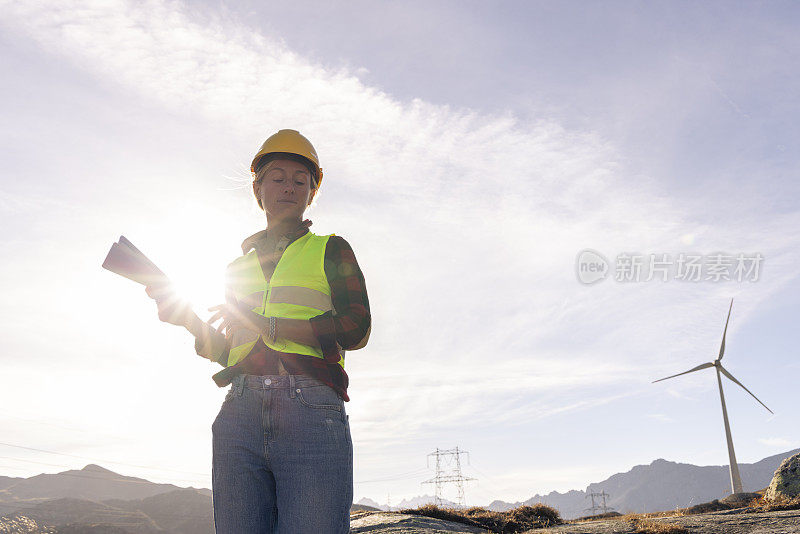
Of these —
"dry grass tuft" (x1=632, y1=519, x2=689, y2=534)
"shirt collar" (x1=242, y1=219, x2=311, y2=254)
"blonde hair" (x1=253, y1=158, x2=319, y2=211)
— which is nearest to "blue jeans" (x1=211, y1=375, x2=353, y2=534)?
"shirt collar" (x1=242, y1=219, x2=311, y2=254)

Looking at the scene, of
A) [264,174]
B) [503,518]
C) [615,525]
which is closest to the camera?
[264,174]

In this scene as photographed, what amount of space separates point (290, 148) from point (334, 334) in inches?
57.5

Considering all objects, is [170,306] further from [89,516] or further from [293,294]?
[89,516]

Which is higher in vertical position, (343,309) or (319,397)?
(343,309)

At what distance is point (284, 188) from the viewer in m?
4.16

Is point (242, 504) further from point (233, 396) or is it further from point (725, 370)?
point (725, 370)

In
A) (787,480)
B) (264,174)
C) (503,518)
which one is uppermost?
(264,174)

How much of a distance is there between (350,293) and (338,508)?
129 centimetres

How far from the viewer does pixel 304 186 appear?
13.9ft

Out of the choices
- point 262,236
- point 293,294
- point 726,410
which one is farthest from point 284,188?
point 726,410

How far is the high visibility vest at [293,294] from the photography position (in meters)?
3.65

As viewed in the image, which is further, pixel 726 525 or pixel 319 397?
pixel 726 525

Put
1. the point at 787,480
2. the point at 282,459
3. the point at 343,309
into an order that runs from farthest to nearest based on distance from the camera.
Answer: the point at 787,480
the point at 343,309
the point at 282,459

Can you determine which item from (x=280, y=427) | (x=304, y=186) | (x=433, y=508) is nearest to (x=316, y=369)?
(x=280, y=427)
